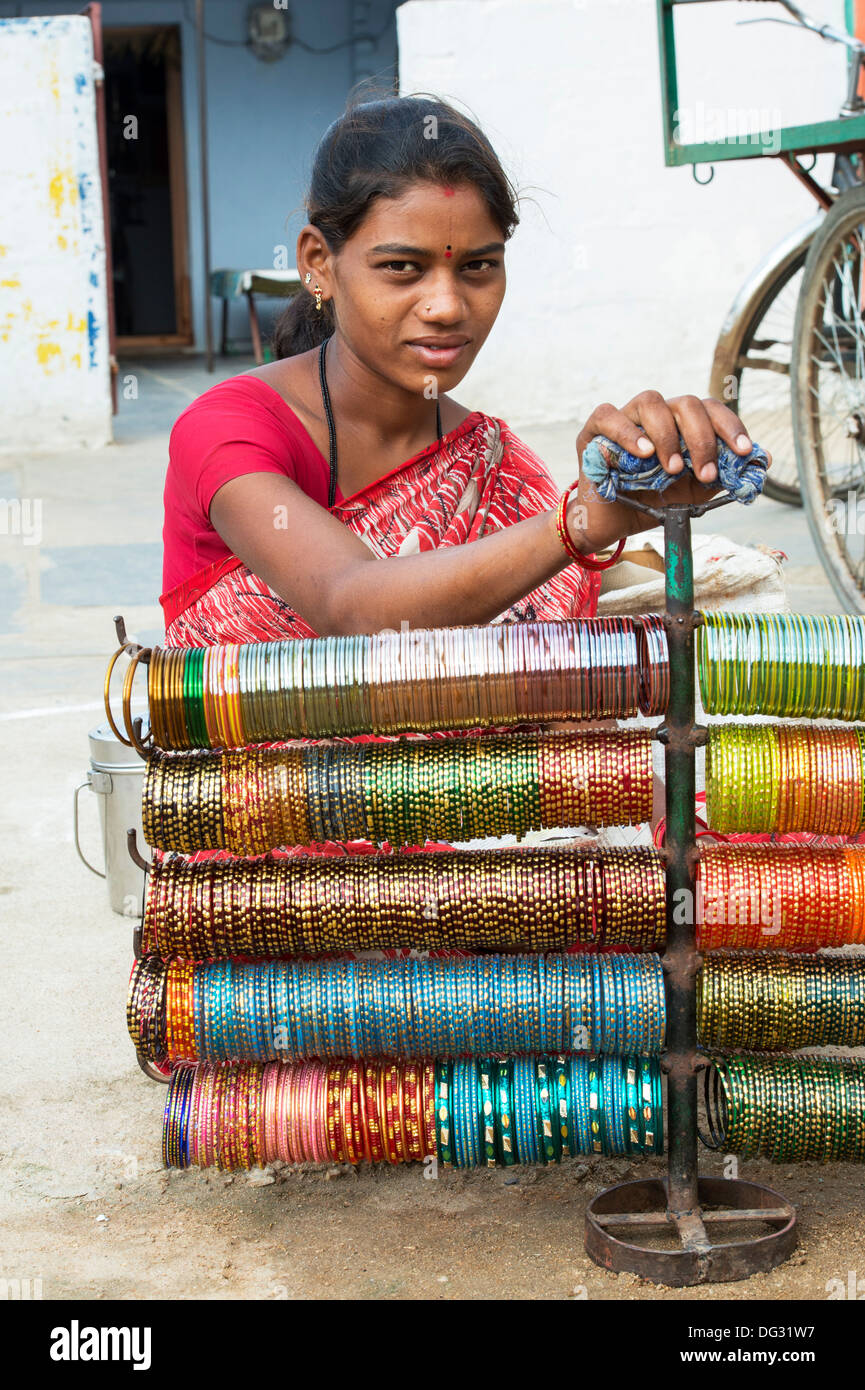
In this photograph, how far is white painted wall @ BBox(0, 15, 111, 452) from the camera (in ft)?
25.7

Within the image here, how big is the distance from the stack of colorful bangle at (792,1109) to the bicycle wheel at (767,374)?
10.4 feet

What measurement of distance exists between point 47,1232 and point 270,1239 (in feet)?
0.94

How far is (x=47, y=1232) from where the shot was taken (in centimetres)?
188

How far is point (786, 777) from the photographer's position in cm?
163

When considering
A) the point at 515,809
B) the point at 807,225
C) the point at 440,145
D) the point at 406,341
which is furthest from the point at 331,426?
the point at 807,225

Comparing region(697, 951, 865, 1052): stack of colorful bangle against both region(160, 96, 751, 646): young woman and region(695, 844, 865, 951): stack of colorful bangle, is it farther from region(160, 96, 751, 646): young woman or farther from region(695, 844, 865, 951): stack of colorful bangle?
region(160, 96, 751, 646): young woman

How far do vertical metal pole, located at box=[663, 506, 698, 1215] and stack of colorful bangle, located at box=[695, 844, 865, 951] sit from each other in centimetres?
2

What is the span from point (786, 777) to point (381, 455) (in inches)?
35.5

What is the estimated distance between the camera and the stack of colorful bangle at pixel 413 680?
159 centimetres

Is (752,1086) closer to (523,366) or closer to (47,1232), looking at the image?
(47,1232)

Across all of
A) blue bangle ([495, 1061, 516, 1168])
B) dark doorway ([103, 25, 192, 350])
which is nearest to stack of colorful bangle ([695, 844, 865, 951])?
blue bangle ([495, 1061, 516, 1168])

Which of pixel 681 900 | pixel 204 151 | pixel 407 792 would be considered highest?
pixel 204 151

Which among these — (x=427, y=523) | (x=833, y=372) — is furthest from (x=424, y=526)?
(x=833, y=372)

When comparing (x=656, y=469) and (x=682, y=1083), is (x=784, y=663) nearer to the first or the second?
(x=656, y=469)
